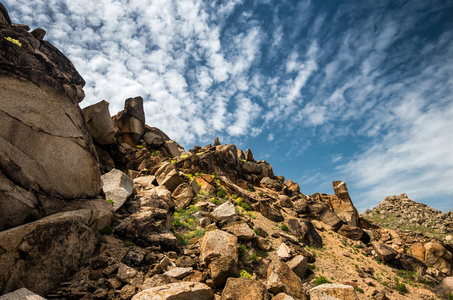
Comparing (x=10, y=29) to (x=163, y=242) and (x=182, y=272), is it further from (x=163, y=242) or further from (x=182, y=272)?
(x=182, y=272)

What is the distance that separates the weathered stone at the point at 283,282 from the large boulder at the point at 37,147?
10215 mm

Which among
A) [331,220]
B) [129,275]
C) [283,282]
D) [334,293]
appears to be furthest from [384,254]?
[129,275]

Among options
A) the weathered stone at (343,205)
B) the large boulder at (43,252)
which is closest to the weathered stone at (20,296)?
the large boulder at (43,252)

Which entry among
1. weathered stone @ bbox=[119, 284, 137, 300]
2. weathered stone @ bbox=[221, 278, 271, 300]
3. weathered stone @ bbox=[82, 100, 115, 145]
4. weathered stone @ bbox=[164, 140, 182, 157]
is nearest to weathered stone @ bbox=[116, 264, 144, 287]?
weathered stone @ bbox=[119, 284, 137, 300]

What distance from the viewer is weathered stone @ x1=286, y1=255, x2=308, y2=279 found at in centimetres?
1407

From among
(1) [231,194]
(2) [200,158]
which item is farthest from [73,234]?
(2) [200,158]

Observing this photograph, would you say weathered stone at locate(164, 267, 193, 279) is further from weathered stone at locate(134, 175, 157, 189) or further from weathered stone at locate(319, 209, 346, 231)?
weathered stone at locate(319, 209, 346, 231)

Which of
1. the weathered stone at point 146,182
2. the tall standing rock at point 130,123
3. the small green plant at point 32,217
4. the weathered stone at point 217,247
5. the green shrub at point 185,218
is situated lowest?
the weathered stone at point 217,247

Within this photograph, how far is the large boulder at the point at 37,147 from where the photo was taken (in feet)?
24.9

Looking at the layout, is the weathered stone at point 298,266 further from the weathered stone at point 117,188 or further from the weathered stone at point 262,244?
the weathered stone at point 117,188

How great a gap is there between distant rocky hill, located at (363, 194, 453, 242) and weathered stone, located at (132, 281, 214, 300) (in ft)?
173

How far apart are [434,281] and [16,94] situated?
117 ft

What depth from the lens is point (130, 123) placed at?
31.7m

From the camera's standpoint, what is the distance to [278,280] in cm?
970
